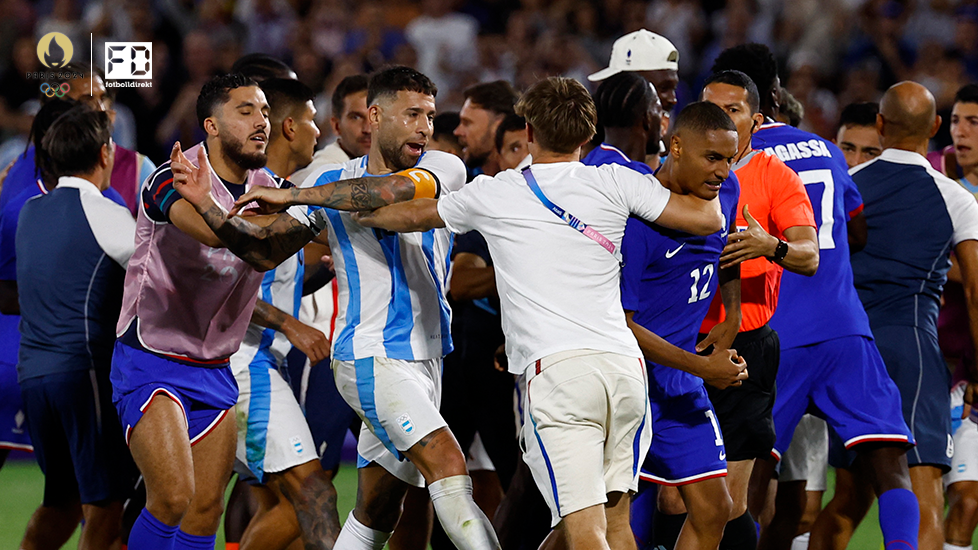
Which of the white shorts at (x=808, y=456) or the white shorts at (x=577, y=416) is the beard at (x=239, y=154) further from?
the white shorts at (x=808, y=456)

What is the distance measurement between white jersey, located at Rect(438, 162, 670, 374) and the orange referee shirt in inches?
35.8

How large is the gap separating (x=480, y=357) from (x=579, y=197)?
2466 mm

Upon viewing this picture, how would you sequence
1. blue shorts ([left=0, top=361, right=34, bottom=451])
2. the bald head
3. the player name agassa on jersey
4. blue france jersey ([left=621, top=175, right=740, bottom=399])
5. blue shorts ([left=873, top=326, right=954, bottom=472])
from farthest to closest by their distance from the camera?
blue shorts ([left=0, top=361, right=34, bottom=451]), the bald head, blue shorts ([left=873, top=326, right=954, bottom=472]), the player name agassa on jersey, blue france jersey ([left=621, top=175, right=740, bottom=399])

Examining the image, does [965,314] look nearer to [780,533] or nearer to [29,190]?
[780,533]

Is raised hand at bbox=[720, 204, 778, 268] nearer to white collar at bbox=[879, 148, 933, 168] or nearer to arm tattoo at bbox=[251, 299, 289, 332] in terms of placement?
white collar at bbox=[879, 148, 933, 168]

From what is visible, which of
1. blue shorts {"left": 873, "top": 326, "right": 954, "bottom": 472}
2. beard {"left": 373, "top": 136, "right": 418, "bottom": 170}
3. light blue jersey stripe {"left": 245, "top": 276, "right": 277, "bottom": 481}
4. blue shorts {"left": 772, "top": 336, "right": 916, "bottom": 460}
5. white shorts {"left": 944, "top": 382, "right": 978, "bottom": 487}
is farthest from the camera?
white shorts {"left": 944, "top": 382, "right": 978, "bottom": 487}

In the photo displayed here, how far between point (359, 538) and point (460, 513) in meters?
0.62

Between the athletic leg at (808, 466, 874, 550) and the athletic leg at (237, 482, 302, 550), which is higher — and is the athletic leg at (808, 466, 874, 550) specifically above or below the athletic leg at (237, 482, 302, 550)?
above

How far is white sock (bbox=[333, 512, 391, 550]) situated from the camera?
4785 mm

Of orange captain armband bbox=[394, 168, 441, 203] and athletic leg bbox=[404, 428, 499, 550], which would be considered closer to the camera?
athletic leg bbox=[404, 428, 499, 550]

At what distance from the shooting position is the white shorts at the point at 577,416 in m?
4.04

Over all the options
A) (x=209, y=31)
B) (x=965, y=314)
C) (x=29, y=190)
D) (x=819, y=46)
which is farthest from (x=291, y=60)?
(x=965, y=314)

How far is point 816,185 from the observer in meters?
5.34

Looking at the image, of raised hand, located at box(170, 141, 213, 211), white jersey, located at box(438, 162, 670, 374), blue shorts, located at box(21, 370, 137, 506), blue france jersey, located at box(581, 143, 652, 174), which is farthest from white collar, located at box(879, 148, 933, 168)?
blue shorts, located at box(21, 370, 137, 506)
